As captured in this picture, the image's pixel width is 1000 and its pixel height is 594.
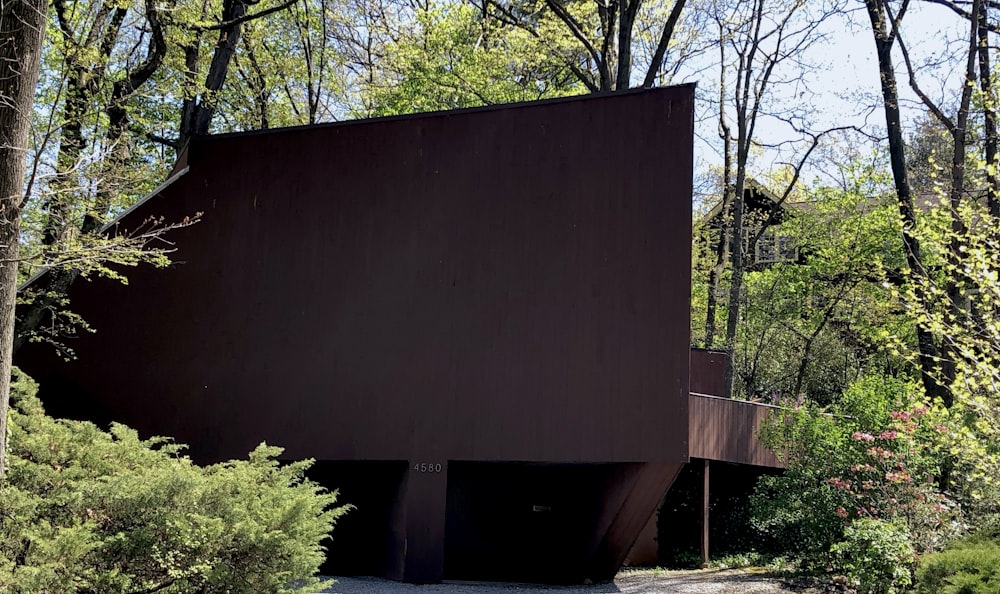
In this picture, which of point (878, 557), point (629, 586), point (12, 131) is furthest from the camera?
point (629, 586)

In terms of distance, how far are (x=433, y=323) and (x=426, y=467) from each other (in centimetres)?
152

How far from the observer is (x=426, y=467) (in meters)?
9.44

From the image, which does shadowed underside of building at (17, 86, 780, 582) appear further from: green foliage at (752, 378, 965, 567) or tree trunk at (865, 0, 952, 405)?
tree trunk at (865, 0, 952, 405)

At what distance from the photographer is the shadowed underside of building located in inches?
364

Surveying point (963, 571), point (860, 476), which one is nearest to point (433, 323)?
point (860, 476)

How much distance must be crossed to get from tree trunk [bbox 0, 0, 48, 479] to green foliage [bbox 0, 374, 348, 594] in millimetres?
395

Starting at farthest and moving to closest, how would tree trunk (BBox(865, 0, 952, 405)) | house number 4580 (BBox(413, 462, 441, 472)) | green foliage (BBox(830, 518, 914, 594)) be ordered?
tree trunk (BBox(865, 0, 952, 405)) < house number 4580 (BBox(413, 462, 441, 472)) < green foliage (BBox(830, 518, 914, 594))

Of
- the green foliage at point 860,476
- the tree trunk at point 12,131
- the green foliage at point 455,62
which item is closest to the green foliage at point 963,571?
the green foliage at point 860,476

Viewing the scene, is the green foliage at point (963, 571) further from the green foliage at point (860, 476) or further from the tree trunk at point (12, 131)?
the tree trunk at point (12, 131)

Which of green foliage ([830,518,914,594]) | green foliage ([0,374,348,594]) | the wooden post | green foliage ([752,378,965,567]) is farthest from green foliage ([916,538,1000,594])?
the wooden post

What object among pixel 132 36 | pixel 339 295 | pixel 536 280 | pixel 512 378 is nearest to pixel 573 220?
pixel 536 280

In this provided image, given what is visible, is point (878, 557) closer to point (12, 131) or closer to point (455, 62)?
point (12, 131)

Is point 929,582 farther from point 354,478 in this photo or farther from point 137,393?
point 137,393

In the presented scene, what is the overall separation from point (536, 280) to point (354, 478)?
345 cm
